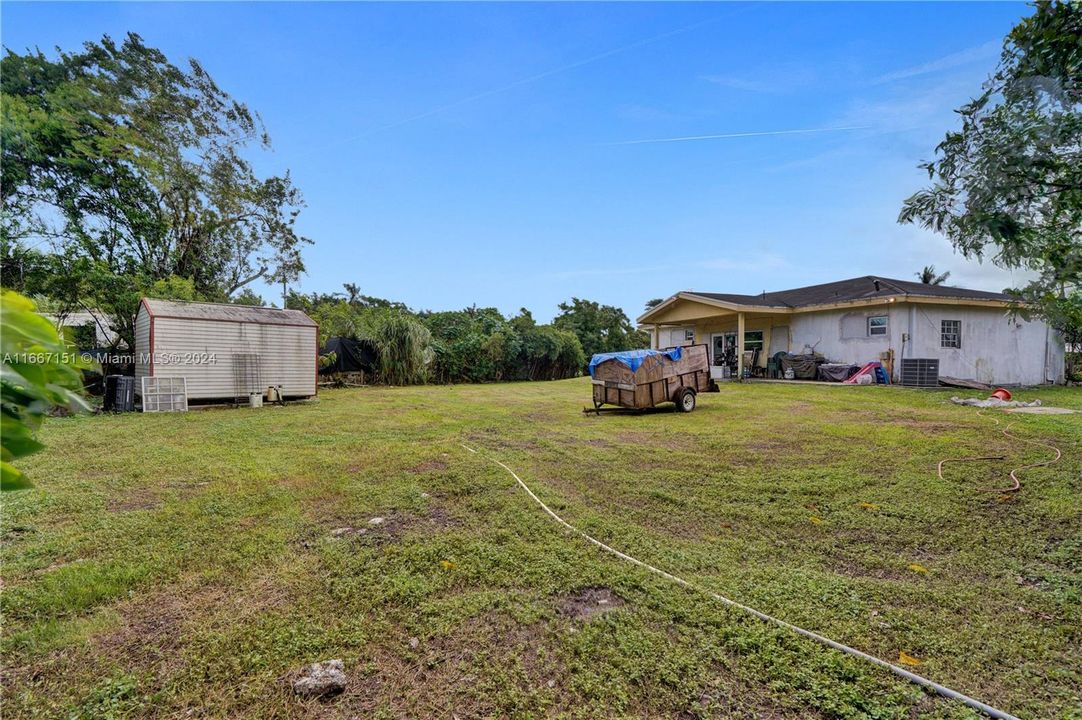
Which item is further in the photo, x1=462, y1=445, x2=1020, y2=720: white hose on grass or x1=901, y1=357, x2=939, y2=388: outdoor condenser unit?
x1=901, y1=357, x2=939, y2=388: outdoor condenser unit

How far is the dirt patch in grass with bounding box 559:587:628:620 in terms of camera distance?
7.64 feet

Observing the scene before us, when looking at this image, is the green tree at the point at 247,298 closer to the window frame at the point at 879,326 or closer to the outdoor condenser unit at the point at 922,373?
the window frame at the point at 879,326

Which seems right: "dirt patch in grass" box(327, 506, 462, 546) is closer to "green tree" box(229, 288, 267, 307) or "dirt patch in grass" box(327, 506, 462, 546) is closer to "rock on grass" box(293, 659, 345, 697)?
"rock on grass" box(293, 659, 345, 697)

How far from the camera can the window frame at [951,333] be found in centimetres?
1457

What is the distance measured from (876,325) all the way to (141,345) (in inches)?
854

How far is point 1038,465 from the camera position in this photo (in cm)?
482

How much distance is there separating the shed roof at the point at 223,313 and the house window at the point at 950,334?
65.7ft

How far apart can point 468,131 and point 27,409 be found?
13834 mm

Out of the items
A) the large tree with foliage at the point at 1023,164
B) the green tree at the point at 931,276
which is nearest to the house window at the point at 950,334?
the large tree with foliage at the point at 1023,164

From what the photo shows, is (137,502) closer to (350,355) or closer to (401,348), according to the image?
(401,348)

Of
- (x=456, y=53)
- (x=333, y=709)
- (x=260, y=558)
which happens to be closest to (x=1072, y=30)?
(x=333, y=709)

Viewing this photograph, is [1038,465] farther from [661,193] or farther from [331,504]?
[661,193]

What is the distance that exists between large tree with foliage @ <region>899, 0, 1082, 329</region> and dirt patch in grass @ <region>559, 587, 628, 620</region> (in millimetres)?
3558

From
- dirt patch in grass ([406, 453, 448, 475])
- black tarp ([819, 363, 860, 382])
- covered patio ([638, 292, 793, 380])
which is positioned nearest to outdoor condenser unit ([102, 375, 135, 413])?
dirt patch in grass ([406, 453, 448, 475])
